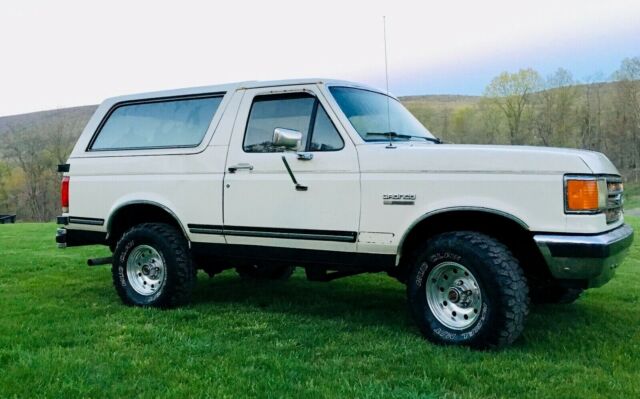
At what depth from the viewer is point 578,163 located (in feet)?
13.8

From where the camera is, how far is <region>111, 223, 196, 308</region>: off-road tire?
5918mm

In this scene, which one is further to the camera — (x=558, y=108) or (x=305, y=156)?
(x=558, y=108)

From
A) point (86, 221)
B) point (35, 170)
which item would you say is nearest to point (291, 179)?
point (86, 221)

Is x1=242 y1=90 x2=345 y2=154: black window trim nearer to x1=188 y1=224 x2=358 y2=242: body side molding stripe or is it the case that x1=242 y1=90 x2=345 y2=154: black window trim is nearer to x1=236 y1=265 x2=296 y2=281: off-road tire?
x1=188 y1=224 x2=358 y2=242: body side molding stripe

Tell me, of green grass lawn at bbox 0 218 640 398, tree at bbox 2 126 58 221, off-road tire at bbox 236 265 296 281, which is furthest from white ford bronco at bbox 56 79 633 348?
tree at bbox 2 126 58 221

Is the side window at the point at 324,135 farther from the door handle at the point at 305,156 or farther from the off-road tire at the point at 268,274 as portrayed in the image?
the off-road tire at the point at 268,274

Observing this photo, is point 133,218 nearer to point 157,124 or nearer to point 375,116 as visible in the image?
point 157,124

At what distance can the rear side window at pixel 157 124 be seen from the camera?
604 centimetres

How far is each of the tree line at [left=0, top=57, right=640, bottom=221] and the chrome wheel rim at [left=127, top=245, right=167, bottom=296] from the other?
185ft

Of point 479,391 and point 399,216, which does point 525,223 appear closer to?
point 399,216

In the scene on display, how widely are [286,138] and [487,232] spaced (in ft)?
5.93

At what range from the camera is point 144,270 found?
624cm

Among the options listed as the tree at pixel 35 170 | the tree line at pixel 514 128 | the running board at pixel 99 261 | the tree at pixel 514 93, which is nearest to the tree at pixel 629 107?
the tree line at pixel 514 128

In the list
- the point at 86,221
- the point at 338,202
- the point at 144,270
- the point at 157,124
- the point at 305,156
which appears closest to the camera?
the point at 338,202
